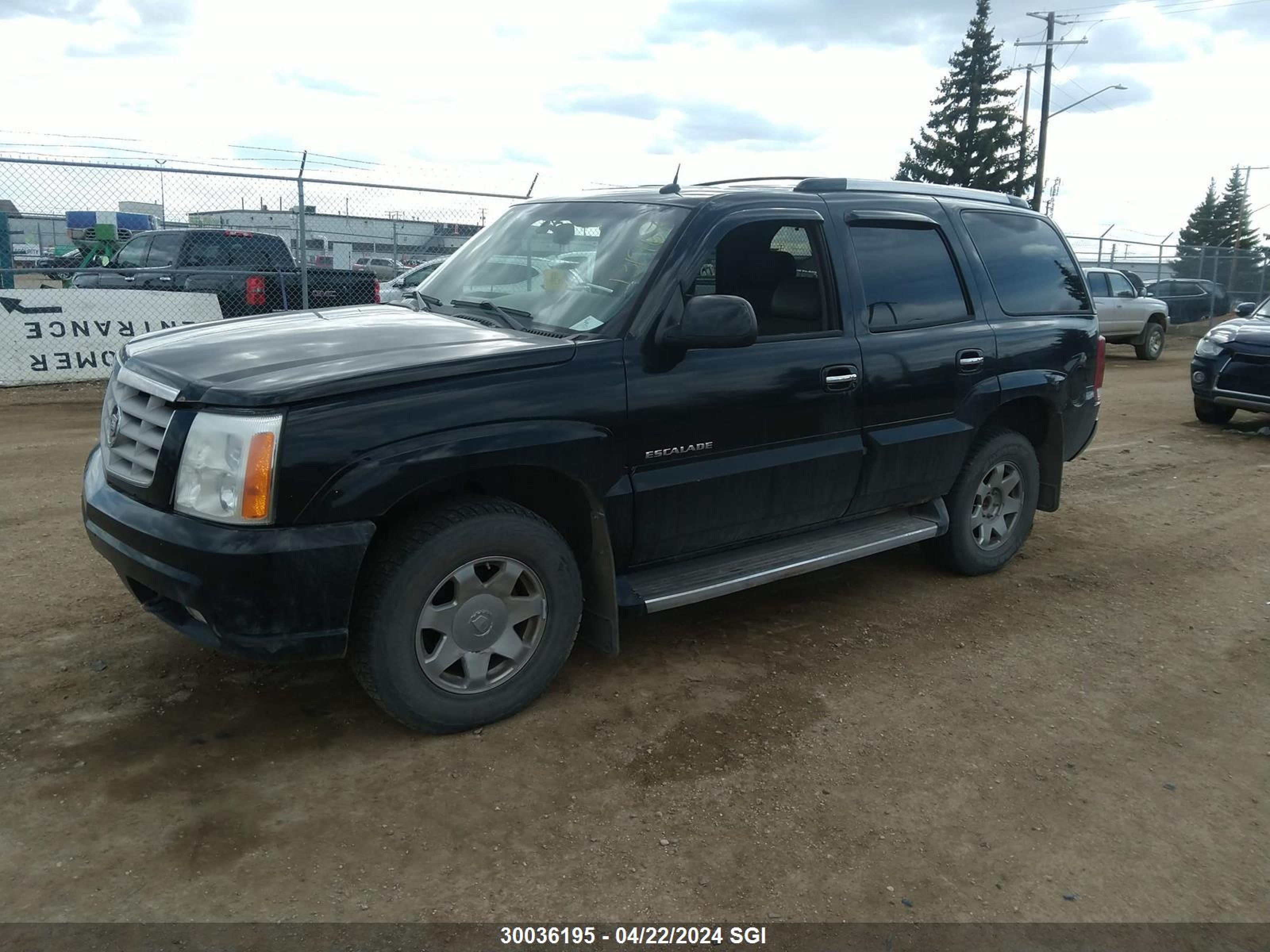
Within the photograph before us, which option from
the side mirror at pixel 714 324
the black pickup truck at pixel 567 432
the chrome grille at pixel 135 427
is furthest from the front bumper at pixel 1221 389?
the chrome grille at pixel 135 427

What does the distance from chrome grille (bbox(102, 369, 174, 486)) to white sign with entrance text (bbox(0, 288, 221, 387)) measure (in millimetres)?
8325

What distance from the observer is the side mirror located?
391 centimetres

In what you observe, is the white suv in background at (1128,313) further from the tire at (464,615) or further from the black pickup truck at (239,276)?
the tire at (464,615)

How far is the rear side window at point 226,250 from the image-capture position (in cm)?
1351

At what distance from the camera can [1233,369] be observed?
1065cm

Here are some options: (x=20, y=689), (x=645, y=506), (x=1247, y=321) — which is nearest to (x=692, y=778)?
(x=645, y=506)

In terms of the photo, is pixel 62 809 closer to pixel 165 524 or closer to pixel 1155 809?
pixel 165 524

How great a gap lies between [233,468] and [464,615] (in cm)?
94

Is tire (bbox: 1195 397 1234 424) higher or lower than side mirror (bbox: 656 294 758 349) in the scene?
lower

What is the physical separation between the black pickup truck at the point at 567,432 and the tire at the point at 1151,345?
1579 centimetres

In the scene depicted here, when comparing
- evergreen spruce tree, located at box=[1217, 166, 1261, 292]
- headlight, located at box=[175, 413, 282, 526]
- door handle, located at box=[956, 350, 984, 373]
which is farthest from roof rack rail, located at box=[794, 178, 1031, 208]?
evergreen spruce tree, located at box=[1217, 166, 1261, 292]

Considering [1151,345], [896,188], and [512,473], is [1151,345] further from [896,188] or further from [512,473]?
[512,473]

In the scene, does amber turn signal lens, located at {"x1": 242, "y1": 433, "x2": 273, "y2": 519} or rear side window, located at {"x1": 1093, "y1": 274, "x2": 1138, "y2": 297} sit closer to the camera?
amber turn signal lens, located at {"x1": 242, "y1": 433, "x2": 273, "y2": 519}

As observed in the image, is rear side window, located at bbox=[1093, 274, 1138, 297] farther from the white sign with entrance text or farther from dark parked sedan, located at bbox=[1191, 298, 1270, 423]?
the white sign with entrance text
